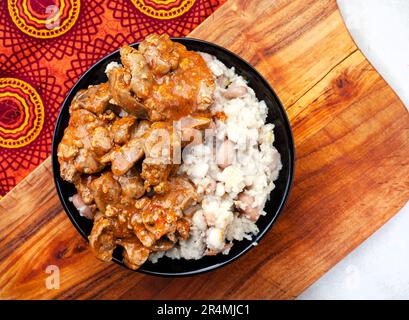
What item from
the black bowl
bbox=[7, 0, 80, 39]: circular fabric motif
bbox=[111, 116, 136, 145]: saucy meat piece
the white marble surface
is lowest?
the white marble surface

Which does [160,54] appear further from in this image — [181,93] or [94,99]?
[94,99]

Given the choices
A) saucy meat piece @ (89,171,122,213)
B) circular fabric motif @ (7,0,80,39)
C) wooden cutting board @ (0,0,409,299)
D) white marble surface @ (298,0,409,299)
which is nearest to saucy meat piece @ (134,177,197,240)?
saucy meat piece @ (89,171,122,213)

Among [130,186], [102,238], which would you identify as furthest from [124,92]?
[102,238]

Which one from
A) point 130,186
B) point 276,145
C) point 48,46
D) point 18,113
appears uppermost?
point 48,46

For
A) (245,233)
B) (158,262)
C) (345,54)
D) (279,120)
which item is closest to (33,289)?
(158,262)

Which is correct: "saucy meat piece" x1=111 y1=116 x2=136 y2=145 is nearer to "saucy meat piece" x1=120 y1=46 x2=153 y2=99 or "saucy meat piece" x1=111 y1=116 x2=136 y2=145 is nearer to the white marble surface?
"saucy meat piece" x1=120 y1=46 x2=153 y2=99

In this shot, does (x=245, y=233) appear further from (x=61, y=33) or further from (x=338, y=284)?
(x=61, y=33)

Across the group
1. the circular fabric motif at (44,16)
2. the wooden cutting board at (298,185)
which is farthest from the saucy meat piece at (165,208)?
the circular fabric motif at (44,16)
